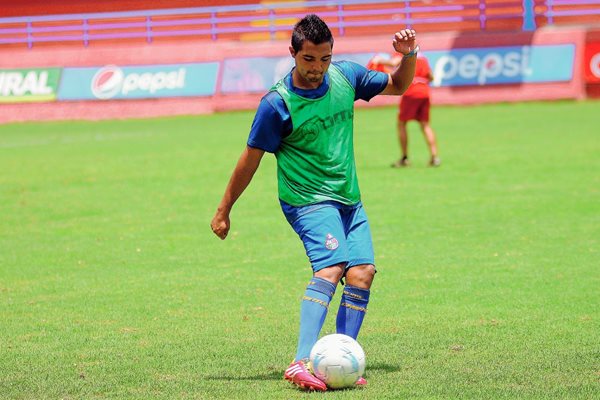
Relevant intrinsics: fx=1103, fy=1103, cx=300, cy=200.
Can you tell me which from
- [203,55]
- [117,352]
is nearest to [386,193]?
[117,352]

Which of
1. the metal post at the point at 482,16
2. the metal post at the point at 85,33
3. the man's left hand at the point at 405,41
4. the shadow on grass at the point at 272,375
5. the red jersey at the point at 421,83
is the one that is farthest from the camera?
the metal post at the point at 85,33

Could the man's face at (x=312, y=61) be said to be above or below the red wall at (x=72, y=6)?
below

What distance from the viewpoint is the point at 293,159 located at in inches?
244

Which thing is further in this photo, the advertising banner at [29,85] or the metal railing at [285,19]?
the metal railing at [285,19]

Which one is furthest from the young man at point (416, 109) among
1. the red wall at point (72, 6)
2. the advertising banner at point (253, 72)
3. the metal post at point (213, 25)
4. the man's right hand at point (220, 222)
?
the red wall at point (72, 6)

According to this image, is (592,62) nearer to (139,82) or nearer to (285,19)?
(285,19)

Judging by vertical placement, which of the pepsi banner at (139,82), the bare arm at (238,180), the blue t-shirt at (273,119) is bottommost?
the bare arm at (238,180)

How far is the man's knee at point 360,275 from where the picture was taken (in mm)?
6207

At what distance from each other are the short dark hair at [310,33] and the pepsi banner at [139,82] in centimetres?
2526

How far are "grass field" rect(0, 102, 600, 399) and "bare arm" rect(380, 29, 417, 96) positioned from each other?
1.61m

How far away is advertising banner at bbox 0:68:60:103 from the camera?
32.4 meters

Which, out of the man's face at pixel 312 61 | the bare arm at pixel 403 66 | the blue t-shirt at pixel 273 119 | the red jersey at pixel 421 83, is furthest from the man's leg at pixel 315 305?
the red jersey at pixel 421 83

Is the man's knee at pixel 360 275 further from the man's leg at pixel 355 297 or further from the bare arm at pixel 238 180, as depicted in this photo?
the bare arm at pixel 238 180

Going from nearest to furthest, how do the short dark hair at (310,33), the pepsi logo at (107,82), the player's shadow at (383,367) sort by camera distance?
the short dark hair at (310,33)
the player's shadow at (383,367)
the pepsi logo at (107,82)
